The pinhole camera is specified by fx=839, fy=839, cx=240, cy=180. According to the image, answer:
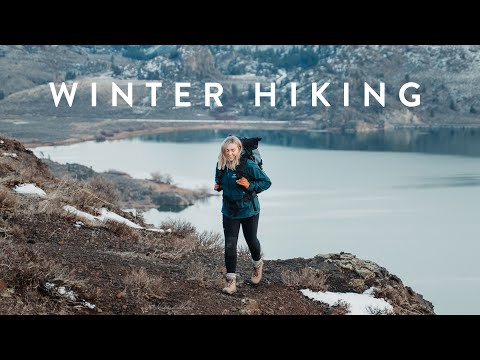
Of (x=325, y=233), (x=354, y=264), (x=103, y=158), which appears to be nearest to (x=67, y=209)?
(x=354, y=264)

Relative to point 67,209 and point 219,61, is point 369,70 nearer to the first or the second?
point 219,61

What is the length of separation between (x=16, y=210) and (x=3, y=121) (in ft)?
251

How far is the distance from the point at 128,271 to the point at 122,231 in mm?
1920

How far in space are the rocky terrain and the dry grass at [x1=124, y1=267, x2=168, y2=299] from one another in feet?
257

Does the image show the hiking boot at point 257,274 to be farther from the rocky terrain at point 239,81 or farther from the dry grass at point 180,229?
the rocky terrain at point 239,81

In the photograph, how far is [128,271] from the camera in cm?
621

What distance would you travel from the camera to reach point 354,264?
740cm

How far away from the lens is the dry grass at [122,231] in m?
8.04

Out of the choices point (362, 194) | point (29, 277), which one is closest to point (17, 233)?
point (29, 277)

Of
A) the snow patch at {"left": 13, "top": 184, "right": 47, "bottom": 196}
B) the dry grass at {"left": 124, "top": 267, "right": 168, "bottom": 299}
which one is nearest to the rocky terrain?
the snow patch at {"left": 13, "top": 184, "right": 47, "bottom": 196}

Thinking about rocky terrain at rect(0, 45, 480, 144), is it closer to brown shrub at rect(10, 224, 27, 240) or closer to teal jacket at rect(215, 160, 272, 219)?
brown shrub at rect(10, 224, 27, 240)

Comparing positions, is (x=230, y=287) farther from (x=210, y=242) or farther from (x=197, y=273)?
(x=210, y=242)

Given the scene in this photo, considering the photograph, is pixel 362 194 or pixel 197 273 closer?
pixel 197 273

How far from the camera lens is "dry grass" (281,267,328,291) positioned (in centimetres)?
662
